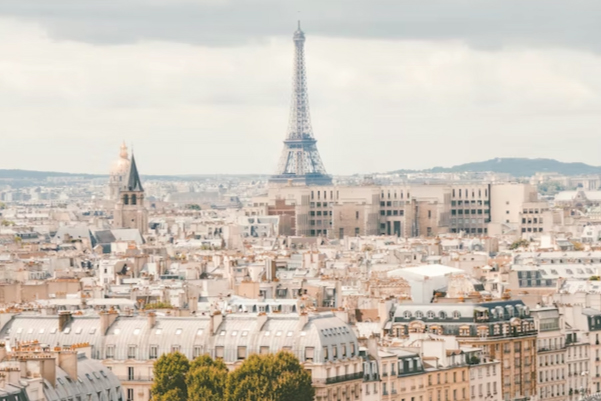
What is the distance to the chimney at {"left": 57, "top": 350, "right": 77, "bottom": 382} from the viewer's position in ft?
178

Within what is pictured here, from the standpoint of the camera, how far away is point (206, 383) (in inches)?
Result: 2370

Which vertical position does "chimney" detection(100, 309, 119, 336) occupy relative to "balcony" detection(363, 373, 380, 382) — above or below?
above

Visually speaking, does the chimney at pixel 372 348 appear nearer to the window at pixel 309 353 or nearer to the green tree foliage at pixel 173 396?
the window at pixel 309 353

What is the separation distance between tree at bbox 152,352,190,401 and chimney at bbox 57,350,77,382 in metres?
6.63

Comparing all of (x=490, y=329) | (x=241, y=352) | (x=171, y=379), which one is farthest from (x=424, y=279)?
(x=171, y=379)

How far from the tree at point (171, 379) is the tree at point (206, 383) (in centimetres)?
38

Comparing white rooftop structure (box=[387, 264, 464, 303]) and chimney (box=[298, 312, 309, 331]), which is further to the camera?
white rooftop structure (box=[387, 264, 464, 303])

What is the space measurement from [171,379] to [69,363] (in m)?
7.12

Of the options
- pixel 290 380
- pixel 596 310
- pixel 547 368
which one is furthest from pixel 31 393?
pixel 596 310

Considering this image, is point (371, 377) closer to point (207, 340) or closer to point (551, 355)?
point (207, 340)

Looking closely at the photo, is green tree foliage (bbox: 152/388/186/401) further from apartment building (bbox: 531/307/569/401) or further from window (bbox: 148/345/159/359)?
apartment building (bbox: 531/307/569/401)

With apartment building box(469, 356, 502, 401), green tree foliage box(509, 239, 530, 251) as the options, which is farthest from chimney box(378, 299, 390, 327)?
green tree foliage box(509, 239, 530, 251)

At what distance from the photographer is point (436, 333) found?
7475 centimetres

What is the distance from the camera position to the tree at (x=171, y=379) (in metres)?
60.8
